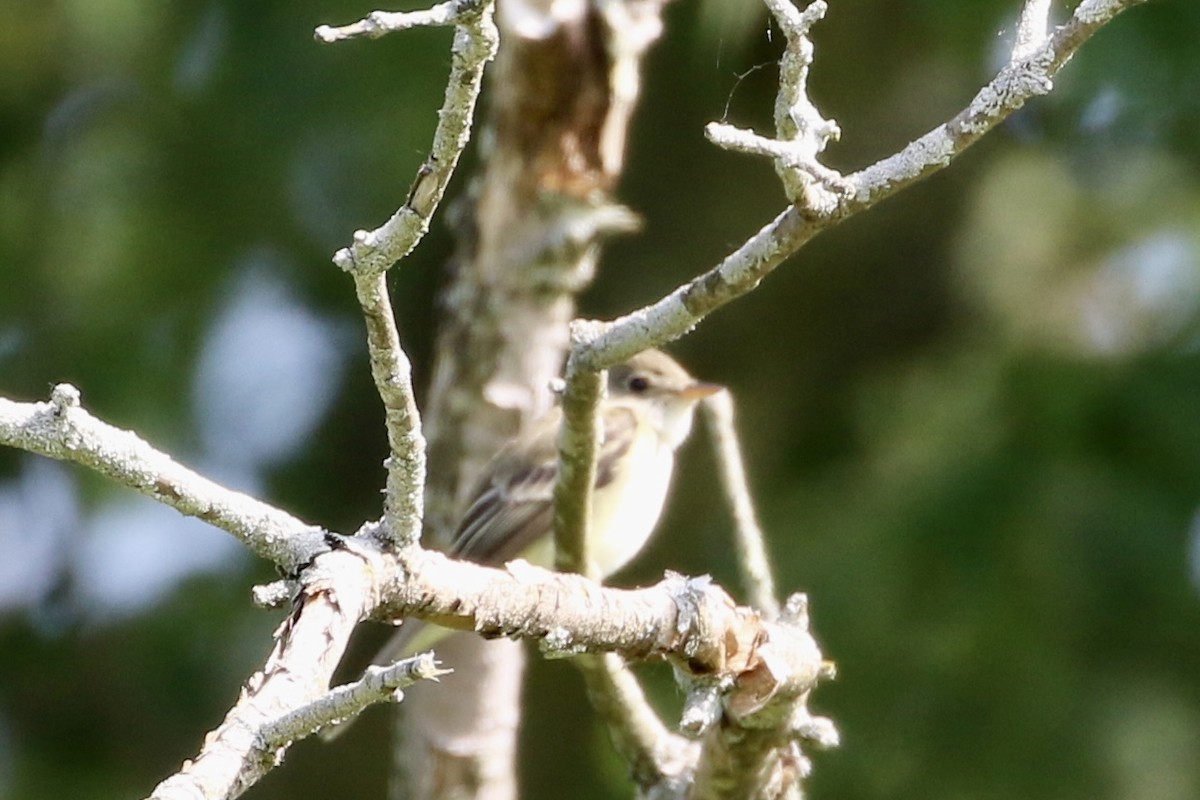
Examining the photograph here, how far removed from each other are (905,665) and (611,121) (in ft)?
4.47

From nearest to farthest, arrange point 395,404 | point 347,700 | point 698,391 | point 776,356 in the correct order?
point 347,700 → point 395,404 → point 698,391 → point 776,356

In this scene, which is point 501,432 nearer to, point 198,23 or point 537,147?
point 537,147

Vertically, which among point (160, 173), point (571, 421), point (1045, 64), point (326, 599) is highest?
point (160, 173)

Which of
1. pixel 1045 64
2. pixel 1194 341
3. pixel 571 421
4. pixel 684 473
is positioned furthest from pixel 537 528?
pixel 1045 64

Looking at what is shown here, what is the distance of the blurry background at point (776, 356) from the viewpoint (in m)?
3.89

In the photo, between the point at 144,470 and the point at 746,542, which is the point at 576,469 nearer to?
the point at 746,542

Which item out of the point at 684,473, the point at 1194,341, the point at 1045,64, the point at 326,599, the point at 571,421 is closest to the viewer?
the point at 326,599

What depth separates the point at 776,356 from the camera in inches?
194

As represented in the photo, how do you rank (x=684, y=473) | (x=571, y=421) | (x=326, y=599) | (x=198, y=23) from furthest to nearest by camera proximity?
1. (x=684, y=473)
2. (x=198, y=23)
3. (x=571, y=421)
4. (x=326, y=599)

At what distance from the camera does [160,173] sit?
175 inches

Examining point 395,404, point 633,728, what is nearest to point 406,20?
point 395,404

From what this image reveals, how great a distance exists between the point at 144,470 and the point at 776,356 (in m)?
3.62

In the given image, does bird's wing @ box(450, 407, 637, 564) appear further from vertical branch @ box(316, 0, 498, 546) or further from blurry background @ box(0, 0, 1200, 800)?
vertical branch @ box(316, 0, 498, 546)

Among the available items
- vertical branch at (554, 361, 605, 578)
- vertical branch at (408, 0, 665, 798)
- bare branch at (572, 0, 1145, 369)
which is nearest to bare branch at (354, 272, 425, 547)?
bare branch at (572, 0, 1145, 369)
